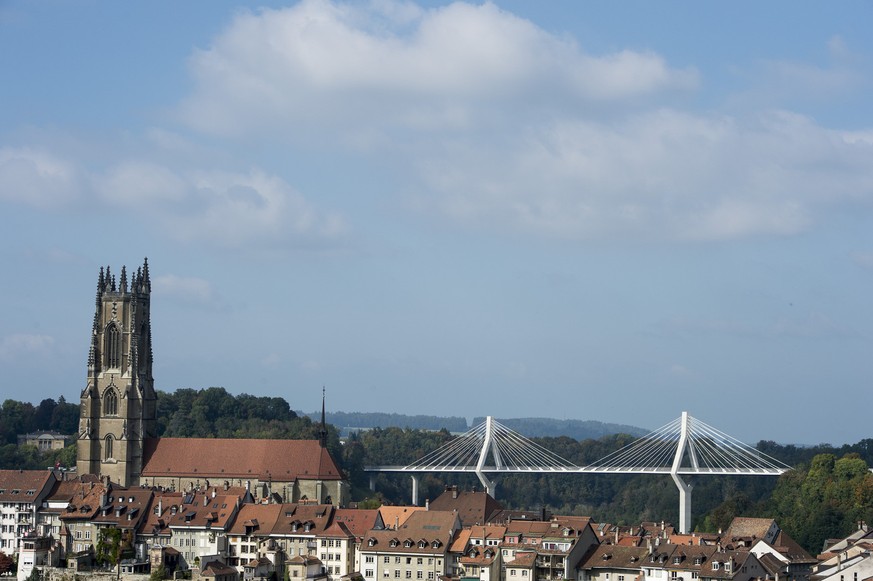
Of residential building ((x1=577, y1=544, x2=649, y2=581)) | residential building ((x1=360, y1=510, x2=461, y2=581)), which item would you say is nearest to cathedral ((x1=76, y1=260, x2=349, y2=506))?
residential building ((x1=360, y1=510, x2=461, y2=581))

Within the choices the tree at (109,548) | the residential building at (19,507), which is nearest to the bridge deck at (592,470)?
the residential building at (19,507)

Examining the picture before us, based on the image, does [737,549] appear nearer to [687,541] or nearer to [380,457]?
[687,541]

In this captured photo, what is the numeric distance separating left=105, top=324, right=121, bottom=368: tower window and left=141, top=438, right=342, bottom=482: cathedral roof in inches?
230

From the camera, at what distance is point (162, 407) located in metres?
160

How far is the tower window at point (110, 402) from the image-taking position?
109 meters

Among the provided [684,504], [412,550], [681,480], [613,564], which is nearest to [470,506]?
[412,550]

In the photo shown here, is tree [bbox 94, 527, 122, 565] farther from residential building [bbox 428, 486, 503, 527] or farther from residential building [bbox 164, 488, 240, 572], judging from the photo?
residential building [bbox 428, 486, 503, 527]

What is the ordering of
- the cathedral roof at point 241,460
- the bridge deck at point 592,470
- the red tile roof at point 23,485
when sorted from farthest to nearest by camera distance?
the bridge deck at point 592,470, the cathedral roof at point 241,460, the red tile roof at point 23,485

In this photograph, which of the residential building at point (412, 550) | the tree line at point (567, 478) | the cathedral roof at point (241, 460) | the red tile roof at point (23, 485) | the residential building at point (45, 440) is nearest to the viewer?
the residential building at point (412, 550)

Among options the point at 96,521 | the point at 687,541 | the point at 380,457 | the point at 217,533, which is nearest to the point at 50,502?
the point at 96,521

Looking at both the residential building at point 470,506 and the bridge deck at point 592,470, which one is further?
the bridge deck at point 592,470

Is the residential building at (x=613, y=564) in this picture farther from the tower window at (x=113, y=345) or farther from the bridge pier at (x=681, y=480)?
the bridge pier at (x=681, y=480)

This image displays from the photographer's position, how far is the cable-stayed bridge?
5153 inches

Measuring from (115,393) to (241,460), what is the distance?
9.30 meters
